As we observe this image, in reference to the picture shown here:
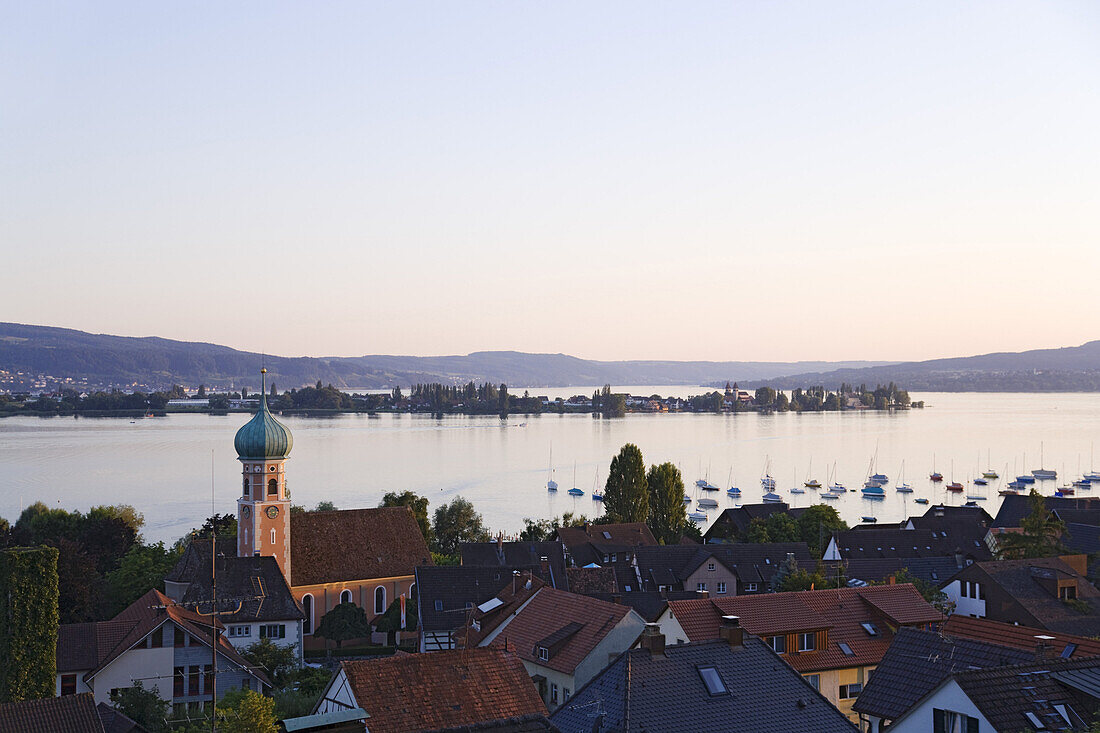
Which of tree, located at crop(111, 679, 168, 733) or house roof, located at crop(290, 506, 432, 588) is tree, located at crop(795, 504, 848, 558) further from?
tree, located at crop(111, 679, 168, 733)

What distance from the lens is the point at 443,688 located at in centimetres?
2053

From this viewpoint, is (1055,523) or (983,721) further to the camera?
(1055,523)

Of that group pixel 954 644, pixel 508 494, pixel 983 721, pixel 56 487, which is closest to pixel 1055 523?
pixel 954 644

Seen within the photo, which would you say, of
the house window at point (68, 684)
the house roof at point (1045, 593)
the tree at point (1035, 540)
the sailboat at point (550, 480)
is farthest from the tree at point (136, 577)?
the sailboat at point (550, 480)

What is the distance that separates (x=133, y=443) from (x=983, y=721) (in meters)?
166

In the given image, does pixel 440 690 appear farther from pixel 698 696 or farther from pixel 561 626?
pixel 561 626

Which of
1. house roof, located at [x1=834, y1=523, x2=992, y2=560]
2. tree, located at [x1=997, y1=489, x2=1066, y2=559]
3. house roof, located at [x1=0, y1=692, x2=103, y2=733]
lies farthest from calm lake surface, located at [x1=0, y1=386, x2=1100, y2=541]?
house roof, located at [x1=0, y1=692, x2=103, y2=733]

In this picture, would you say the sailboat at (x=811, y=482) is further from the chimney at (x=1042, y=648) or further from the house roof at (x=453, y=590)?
the chimney at (x=1042, y=648)

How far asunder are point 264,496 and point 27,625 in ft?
56.3

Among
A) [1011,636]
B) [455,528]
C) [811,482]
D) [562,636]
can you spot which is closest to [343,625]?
[562,636]

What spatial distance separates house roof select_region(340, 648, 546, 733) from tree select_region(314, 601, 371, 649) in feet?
78.7

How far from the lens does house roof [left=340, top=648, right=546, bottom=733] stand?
19672mm

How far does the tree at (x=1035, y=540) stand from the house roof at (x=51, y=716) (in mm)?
38463

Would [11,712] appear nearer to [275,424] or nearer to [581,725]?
[581,725]
